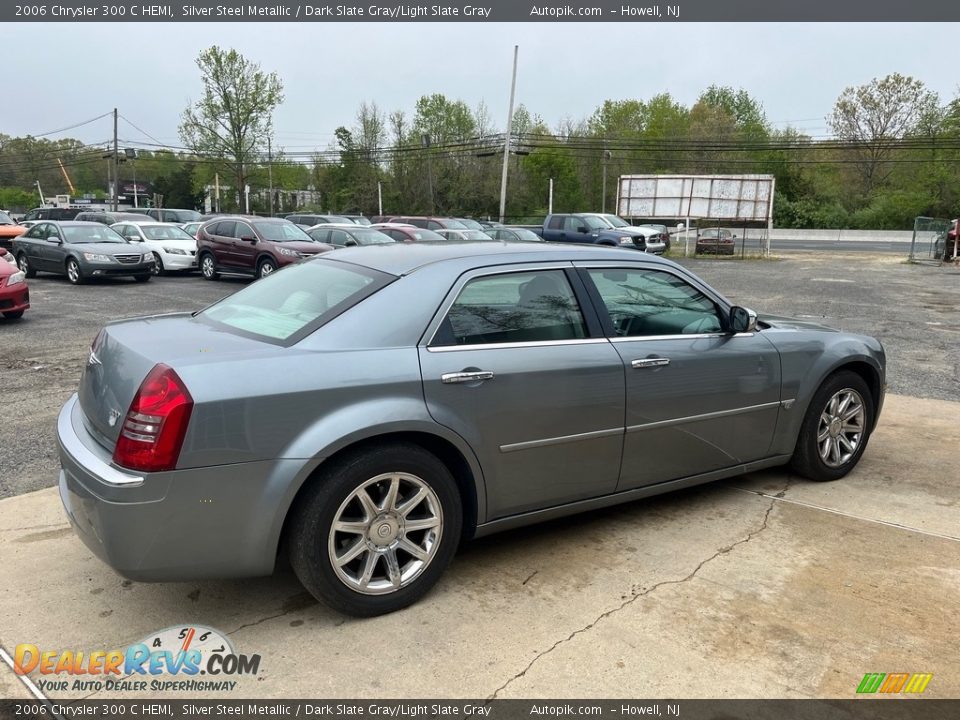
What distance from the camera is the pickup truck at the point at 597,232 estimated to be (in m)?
25.1

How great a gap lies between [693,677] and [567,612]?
23.8 inches

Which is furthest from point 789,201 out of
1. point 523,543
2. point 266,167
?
point 523,543

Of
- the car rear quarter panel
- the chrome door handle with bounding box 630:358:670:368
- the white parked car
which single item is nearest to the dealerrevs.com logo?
the chrome door handle with bounding box 630:358:670:368

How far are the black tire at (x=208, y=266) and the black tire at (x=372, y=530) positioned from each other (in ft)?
55.6

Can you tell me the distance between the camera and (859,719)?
8.05ft

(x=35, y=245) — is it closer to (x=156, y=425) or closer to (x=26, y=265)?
(x=26, y=265)

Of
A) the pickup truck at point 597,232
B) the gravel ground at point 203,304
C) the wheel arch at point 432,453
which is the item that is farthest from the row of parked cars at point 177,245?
the wheel arch at point 432,453

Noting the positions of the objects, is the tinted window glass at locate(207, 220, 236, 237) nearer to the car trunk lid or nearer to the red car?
the red car

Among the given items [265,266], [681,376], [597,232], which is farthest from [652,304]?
[597,232]

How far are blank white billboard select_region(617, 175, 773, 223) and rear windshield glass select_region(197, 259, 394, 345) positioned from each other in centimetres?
3143

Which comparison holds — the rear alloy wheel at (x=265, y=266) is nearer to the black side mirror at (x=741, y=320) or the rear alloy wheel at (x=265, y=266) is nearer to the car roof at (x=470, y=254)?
the car roof at (x=470, y=254)

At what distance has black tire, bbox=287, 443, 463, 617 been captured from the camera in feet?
9.23

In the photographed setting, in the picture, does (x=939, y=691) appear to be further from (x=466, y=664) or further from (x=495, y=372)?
(x=495, y=372)

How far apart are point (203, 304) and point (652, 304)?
11.9 metres
